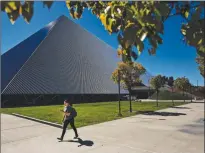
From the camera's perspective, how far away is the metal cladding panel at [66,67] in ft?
142


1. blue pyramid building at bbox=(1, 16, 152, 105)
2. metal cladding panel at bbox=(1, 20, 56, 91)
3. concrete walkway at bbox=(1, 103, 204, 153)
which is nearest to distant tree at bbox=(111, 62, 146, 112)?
concrete walkway at bbox=(1, 103, 204, 153)

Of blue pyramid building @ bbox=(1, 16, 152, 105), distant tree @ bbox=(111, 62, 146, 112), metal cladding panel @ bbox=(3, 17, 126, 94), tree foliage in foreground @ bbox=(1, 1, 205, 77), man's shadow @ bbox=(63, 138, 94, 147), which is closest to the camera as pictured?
tree foliage in foreground @ bbox=(1, 1, 205, 77)

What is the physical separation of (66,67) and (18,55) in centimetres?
870

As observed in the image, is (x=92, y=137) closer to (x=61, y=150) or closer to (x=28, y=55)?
(x=61, y=150)

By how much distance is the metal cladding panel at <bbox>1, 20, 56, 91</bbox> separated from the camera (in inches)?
1743

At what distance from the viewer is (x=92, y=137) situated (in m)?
9.53

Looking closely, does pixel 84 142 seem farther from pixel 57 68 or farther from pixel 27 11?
pixel 57 68

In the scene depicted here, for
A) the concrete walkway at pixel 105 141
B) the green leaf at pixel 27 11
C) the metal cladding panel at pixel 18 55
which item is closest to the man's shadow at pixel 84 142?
the concrete walkway at pixel 105 141

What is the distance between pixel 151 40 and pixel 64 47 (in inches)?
2102

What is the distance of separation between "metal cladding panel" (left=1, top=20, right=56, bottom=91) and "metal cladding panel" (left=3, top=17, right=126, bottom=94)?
1.07 metres

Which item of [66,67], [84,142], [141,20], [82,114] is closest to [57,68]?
[66,67]

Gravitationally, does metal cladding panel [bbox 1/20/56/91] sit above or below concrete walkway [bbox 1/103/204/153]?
above

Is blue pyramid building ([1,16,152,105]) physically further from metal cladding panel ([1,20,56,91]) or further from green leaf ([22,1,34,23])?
green leaf ([22,1,34,23])

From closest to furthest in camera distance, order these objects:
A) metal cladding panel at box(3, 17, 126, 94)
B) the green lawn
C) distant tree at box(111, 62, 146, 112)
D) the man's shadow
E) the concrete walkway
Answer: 1. the concrete walkway
2. the man's shadow
3. the green lawn
4. distant tree at box(111, 62, 146, 112)
5. metal cladding panel at box(3, 17, 126, 94)
